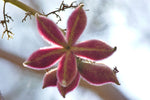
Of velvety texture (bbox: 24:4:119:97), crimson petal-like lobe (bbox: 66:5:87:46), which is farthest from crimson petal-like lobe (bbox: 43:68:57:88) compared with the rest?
crimson petal-like lobe (bbox: 66:5:87:46)

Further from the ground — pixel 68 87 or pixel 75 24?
pixel 75 24

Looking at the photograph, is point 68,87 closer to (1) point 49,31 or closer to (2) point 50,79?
(2) point 50,79

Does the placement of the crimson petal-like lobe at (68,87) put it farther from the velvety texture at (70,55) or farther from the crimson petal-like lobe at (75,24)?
the crimson petal-like lobe at (75,24)

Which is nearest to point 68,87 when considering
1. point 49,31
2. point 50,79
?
point 50,79

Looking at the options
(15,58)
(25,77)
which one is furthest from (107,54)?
(25,77)

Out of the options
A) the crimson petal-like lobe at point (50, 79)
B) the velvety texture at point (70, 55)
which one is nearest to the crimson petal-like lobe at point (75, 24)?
the velvety texture at point (70, 55)

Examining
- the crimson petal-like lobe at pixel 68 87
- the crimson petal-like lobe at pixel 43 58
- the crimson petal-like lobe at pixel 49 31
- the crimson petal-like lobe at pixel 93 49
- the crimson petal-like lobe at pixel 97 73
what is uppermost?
the crimson petal-like lobe at pixel 49 31
